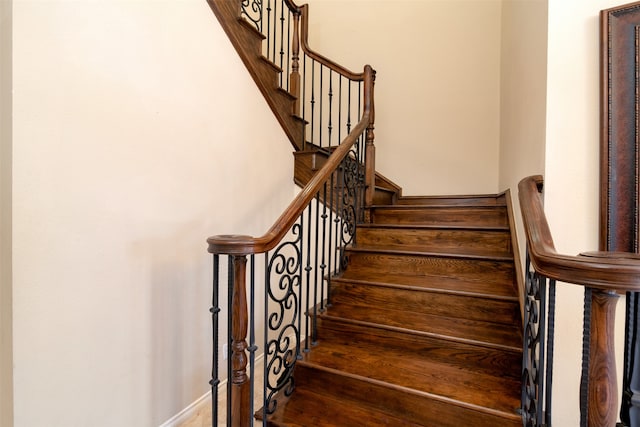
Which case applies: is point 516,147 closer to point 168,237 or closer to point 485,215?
point 485,215

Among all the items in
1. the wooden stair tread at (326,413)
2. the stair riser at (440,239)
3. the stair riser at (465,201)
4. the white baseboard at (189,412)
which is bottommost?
the white baseboard at (189,412)

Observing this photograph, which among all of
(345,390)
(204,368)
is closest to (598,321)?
(345,390)

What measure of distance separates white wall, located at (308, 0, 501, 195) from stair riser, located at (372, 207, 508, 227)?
38.8 inches

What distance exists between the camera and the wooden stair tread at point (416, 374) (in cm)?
134

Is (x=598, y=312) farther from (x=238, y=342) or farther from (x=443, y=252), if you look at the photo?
(x=443, y=252)

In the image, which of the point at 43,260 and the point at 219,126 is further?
the point at 219,126

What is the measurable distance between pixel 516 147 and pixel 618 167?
35.5 inches

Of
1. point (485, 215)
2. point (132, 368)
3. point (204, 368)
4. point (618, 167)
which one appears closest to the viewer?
point (618, 167)

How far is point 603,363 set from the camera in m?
0.69

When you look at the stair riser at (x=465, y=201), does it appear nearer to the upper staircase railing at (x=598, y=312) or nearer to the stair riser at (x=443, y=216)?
the stair riser at (x=443, y=216)

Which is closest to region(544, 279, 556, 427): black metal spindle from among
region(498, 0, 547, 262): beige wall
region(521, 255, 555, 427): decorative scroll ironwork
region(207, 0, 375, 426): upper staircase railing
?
region(521, 255, 555, 427): decorative scroll ironwork

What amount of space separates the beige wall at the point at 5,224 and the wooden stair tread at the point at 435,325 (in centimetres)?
133

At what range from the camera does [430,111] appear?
11.1 ft

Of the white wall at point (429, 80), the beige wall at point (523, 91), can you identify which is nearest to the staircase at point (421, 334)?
the beige wall at point (523, 91)
